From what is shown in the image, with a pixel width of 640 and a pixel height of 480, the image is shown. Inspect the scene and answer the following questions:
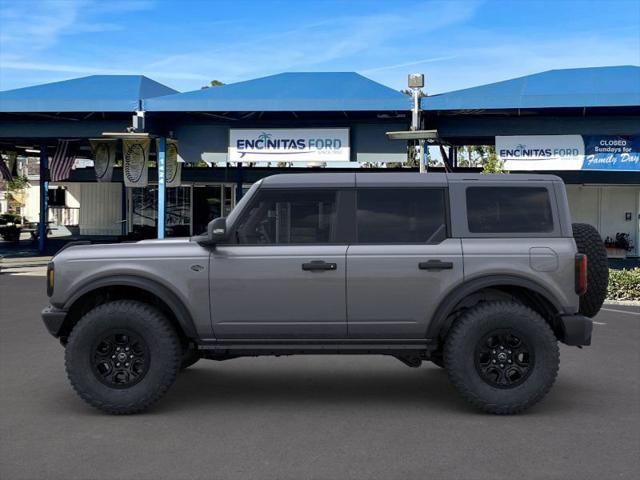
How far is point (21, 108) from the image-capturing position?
20.9 metres

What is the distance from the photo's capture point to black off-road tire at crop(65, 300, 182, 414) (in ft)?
18.4

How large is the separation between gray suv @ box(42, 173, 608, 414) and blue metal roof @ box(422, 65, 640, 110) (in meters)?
13.6

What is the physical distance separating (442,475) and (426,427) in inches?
41.0

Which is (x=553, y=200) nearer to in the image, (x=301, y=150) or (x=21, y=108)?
(x=301, y=150)

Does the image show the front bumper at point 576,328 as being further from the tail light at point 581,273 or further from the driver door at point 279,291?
the driver door at point 279,291

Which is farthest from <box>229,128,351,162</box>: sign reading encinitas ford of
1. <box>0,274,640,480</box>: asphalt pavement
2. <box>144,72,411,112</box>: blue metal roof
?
<box>0,274,640,480</box>: asphalt pavement

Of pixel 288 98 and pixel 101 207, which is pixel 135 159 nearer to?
pixel 288 98

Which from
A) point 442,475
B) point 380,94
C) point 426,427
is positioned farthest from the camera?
point 380,94

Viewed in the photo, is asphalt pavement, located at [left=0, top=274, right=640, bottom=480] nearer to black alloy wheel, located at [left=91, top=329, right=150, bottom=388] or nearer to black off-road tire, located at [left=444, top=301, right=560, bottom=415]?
black off-road tire, located at [left=444, top=301, right=560, bottom=415]

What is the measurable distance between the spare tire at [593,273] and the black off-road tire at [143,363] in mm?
3658

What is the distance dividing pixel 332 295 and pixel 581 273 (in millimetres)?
2102

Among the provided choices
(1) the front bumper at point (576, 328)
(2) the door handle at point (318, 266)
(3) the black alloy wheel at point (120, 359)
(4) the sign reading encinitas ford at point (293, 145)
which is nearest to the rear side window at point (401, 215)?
(2) the door handle at point (318, 266)

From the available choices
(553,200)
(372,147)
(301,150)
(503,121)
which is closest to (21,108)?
(301,150)

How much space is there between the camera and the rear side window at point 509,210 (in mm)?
5875
